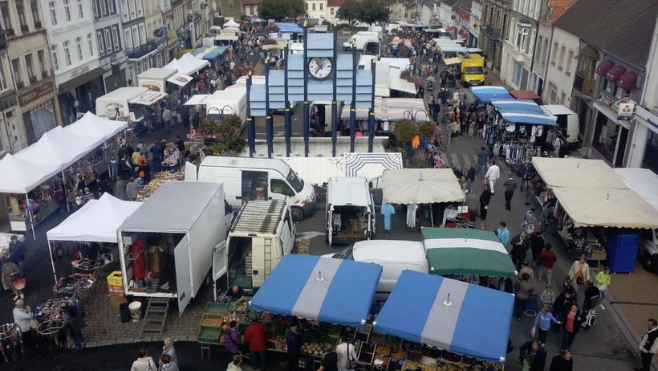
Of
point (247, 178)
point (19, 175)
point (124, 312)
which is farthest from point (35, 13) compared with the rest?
point (124, 312)

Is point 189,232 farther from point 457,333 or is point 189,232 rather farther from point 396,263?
point 457,333

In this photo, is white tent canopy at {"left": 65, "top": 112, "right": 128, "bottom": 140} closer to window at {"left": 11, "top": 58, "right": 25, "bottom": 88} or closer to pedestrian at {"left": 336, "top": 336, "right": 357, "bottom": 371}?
window at {"left": 11, "top": 58, "right": 25, "bottom": 88}

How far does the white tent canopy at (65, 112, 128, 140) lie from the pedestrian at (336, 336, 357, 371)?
16751mm

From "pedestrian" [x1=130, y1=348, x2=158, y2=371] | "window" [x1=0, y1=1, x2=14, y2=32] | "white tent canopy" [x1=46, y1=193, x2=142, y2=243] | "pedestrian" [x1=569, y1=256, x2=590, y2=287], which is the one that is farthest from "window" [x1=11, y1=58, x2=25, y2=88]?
"pedestrian" [x1=569, y1=256, x2=590, y2=287]

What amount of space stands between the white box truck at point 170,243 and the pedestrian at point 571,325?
351 inches

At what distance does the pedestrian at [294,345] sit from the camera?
1195 centimetres

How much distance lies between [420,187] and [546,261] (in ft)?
15.8

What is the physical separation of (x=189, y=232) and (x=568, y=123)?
72.8ft

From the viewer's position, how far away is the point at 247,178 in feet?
65.3

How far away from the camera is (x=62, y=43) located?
31.9 metres

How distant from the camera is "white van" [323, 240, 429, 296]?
1460cm

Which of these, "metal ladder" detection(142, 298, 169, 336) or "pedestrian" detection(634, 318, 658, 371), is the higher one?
"pedestrian" detection(634, 318, 658, 371)

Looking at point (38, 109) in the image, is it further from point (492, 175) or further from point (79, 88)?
point (492, 175)

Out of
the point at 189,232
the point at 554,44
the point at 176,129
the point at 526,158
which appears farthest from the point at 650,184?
the point at 176,129
